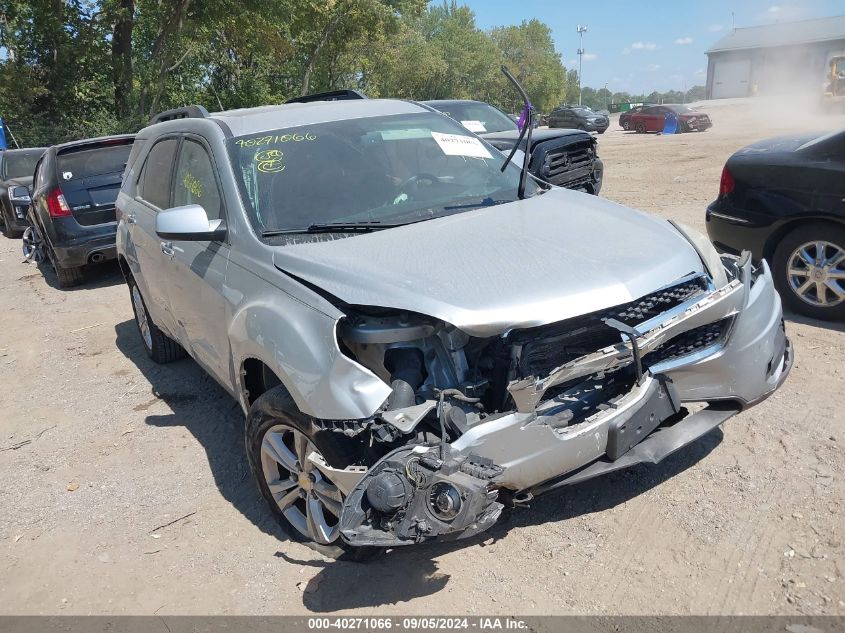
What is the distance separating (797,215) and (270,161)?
13.1ft

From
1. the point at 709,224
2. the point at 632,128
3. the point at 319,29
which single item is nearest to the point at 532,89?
the point at 632,128

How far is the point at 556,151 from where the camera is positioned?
29.5ft

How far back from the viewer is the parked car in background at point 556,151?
8.84 meters

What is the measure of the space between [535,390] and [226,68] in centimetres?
3411

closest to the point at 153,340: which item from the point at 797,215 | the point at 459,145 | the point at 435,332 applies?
the point at 459,145

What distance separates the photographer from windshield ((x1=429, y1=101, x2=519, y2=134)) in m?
10.6

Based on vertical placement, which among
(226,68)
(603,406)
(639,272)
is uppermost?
(226,68)

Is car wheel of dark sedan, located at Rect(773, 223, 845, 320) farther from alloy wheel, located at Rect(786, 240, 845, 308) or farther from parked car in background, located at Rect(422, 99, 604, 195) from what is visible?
parked car in background, located at Rect(422, 99, 604, 195)

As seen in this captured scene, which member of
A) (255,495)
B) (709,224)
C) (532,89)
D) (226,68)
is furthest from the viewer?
(532,89)

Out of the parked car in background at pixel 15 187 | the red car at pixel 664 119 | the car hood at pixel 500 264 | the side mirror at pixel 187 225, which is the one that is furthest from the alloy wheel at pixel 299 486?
the red car at pixel 664 119

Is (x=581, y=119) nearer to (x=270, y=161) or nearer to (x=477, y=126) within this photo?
(x=477, y=126)

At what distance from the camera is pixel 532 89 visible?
82312 mm

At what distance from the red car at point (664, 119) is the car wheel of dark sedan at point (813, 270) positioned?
103 feet

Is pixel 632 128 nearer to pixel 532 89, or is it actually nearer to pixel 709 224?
pixel 709 224
